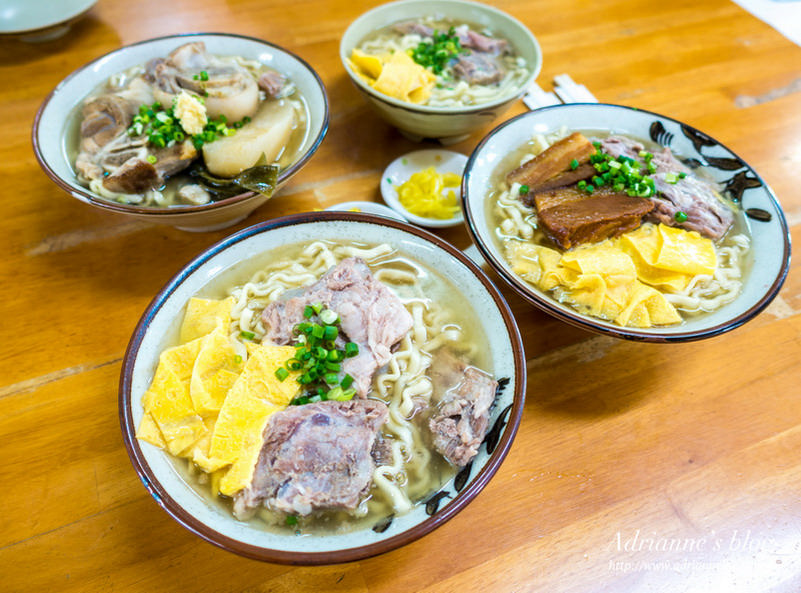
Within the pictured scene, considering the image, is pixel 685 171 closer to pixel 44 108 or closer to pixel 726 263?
pixel 726 263

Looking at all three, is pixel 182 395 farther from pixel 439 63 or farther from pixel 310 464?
pixel 439 63

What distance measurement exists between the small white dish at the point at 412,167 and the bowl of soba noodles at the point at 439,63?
0.10 metres

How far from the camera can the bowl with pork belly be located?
2.10 metres

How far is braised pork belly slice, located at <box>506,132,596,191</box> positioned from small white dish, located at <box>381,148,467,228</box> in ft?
1.09

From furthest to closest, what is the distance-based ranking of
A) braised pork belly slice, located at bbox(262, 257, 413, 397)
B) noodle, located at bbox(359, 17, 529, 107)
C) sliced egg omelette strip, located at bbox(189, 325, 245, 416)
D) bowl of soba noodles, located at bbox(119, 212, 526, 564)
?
noodle, located at bbox(359, 17, 529, 107) < braised pork belly slice, located at bbox(262, 257, 413, 397) < sliced egg omelette strip, located at bbox(189, 325, 245, 416) < bowl of soba noodles, located at bbox(119, 212, 526, 564)

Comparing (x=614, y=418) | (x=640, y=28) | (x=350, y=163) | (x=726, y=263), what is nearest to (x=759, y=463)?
(x=614, y=418)

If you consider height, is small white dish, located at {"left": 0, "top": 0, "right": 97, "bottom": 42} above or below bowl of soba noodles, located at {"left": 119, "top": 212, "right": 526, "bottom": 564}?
above

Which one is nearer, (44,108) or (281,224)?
(281,224)

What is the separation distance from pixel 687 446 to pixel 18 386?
2506 millimetres

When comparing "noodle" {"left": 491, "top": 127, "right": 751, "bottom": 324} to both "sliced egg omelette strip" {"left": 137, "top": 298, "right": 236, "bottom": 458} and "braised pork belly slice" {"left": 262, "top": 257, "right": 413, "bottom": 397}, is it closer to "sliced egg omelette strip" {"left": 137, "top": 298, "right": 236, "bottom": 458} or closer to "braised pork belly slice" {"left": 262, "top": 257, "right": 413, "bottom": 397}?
"braised pork belly slice" {"left": 262, "top": 257, "right": 413, "bottom": 397}

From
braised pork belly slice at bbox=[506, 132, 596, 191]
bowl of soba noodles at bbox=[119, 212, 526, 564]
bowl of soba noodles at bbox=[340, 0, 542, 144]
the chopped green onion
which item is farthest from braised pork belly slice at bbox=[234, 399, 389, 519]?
bowl of soba noodles at bbox=[340, 0, 542, 144]

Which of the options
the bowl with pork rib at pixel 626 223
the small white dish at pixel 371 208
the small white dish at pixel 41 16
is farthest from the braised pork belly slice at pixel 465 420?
the small white dish at pixel 41 16

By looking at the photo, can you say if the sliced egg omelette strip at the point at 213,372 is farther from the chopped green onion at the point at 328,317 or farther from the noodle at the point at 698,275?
the noodle at the point at 698,275

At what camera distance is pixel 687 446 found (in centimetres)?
182
